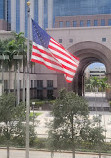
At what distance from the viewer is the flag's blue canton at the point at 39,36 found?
43.3 feet

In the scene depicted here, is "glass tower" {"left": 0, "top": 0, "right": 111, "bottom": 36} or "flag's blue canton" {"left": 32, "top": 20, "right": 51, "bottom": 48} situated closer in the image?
"flag's blue canton" {"left": 32, "top": 20, "right": 51, "bottom": 48}

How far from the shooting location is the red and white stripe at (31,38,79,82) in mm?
13422

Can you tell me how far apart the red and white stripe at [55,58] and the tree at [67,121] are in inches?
81.3

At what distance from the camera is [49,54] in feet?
46.2

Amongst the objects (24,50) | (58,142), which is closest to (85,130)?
(58,142)

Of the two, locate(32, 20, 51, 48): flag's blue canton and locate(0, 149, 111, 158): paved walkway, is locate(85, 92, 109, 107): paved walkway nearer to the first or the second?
locate(0, 149, 111, 158): paved walkway

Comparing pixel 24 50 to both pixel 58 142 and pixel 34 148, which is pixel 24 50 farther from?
pixel 58 142

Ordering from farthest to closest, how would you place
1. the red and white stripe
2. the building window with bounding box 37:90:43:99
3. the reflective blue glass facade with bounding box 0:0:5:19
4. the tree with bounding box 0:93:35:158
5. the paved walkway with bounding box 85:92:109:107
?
1. the reflective blue glass facade with bounding box 0:0:5:19
2. the building window with bounding box 37:90:43:99
3. the paved walkway with bounding box 85:92:109:107
4. the tree with bounding box 0:93:35:158
5. the red and white stripe

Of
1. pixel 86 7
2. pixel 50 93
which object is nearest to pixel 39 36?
pixel 50 93

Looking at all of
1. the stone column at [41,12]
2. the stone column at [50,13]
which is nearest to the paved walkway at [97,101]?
the stone column at [50,13]

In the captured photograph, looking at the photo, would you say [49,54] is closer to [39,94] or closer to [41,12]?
[39,94]

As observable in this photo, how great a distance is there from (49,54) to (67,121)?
482 cm

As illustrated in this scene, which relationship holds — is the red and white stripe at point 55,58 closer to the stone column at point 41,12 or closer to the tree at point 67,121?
the tree at point 67,121

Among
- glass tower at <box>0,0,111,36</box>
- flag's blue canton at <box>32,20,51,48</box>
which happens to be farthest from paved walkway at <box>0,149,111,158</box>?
glass tower at <box>0,0,111,36</box>
